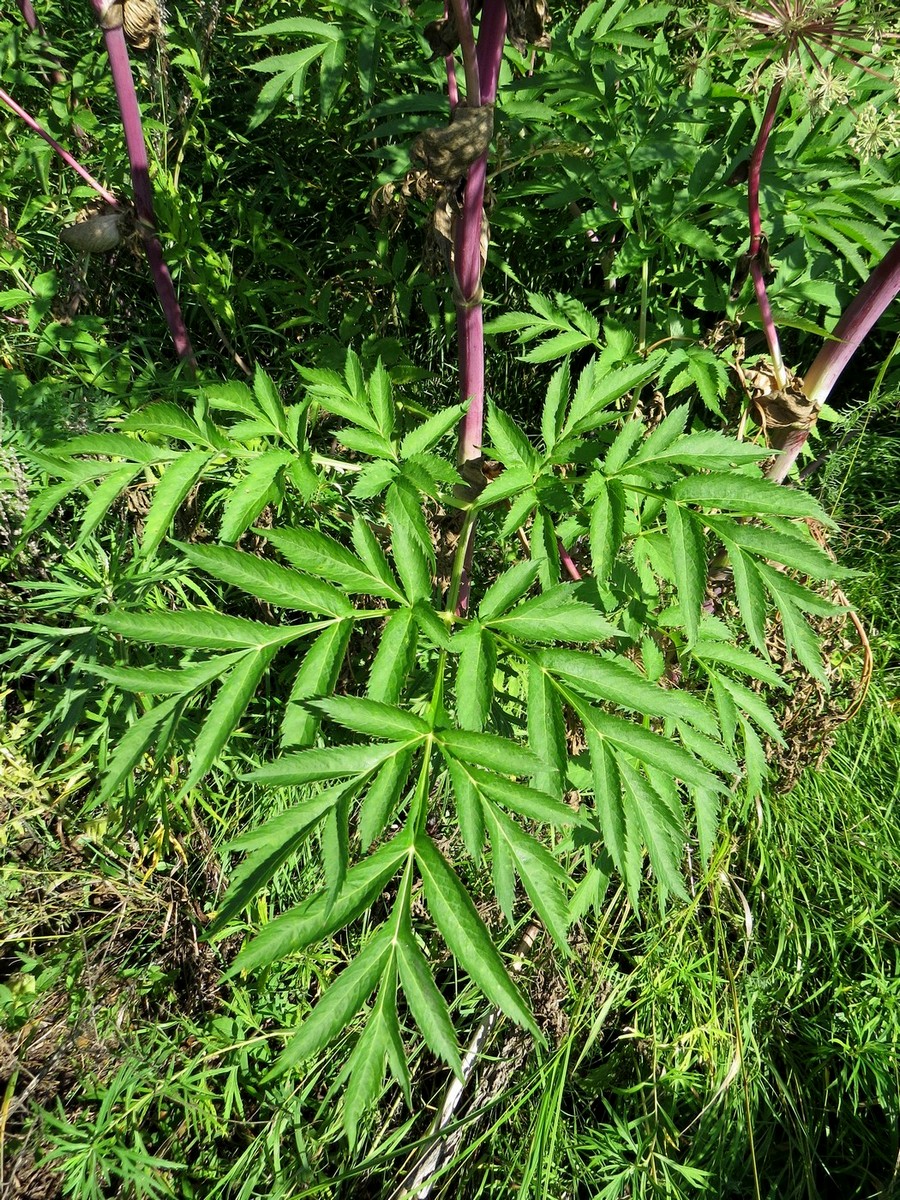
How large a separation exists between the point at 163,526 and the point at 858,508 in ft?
6.76

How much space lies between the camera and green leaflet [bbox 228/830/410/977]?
42.4 inches

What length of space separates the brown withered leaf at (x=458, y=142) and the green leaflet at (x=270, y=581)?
0.75 metres

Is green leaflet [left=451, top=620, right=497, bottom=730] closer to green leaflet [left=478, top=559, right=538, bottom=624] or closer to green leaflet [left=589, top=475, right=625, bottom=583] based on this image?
green leaflet [left=478, top=559, right=538, bottom=624]

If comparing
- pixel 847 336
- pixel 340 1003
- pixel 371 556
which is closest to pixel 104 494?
pixel 371 556

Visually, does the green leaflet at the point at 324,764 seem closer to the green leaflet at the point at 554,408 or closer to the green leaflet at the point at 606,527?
the green leaflet at the point at 606,527

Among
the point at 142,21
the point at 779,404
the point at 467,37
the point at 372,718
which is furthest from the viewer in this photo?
the point at 779,404

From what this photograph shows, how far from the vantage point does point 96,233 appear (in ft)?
5.88

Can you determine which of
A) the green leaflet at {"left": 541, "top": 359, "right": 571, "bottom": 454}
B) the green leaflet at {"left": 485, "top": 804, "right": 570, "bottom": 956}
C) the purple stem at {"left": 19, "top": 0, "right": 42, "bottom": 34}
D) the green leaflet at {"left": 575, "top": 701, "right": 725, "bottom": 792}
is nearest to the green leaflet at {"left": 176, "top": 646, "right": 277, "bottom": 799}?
the green leaflet at {"left": 485, "top": 804, "right": 570, "bottom": 956}

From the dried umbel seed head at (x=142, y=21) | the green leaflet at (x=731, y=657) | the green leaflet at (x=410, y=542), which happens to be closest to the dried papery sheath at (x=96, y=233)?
the dried umbel seed head at (x=142, y=21)

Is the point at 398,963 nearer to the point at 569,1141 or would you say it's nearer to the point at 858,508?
the point at 569,1141

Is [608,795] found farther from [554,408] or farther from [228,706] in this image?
[554,408]

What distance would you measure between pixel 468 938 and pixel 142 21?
183 cm

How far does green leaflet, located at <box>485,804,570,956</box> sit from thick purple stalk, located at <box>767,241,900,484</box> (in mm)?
1158

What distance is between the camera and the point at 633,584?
156cm
